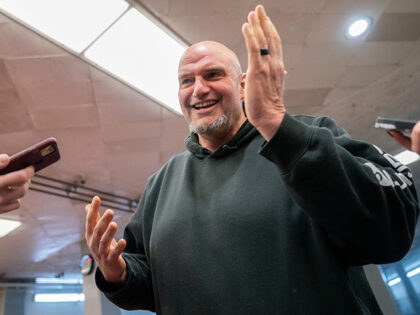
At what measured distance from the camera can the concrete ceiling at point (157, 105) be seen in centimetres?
280

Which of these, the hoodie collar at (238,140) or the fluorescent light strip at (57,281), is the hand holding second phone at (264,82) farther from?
the fluorescent light strip at (57,281)

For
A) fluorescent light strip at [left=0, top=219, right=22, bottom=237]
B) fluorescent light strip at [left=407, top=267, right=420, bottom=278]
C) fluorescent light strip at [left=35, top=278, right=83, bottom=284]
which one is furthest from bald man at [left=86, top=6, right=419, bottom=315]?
fluorescent light strip at [left=35, top=278, right=83, bottom=284]

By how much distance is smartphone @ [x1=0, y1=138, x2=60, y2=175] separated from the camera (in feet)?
3.38

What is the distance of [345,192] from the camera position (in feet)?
2.51

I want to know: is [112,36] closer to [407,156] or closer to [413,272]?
[407,156]

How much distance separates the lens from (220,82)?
1.41 meters

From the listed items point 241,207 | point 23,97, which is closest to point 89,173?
point 23,97

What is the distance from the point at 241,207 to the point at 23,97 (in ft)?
9.82

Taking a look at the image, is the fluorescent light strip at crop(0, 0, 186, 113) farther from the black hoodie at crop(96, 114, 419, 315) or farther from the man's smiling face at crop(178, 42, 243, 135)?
the black hoodie at crop(96, 114, 419, 315)

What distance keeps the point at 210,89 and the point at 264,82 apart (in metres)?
0.60

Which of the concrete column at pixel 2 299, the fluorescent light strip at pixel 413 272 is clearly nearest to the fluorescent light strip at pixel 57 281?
the concrete column at pixel 2 299

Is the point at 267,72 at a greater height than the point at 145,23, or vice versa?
the point at 145,23

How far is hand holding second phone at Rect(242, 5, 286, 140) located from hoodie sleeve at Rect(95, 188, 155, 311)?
2.42 feet

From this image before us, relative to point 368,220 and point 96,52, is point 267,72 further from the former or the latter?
point 96,52
